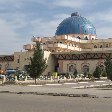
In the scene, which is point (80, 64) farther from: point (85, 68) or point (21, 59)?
point (21, 59)

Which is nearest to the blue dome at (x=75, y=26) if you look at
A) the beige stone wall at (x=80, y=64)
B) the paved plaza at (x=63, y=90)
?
the beige stone wall at (x=80, y=64)

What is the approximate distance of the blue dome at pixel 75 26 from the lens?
82.4m

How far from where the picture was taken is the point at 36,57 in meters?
37.6

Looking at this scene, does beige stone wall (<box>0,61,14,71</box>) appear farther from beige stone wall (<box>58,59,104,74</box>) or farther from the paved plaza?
the paved plaza

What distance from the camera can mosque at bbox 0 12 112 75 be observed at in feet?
218

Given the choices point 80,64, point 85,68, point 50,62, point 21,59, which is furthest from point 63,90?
point 21,59

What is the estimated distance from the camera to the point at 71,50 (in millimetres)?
74750

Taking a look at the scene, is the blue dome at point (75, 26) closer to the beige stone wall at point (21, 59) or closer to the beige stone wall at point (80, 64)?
the beige stone wall at point (80, 64)

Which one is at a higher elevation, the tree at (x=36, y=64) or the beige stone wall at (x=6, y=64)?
the beige stone wall at (x=6, y=64)

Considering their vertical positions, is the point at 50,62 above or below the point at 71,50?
below

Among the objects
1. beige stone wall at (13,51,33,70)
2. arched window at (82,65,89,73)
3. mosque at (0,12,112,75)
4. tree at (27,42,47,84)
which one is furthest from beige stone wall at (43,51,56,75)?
tree at (27,42,47,84)

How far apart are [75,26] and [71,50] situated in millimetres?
9582

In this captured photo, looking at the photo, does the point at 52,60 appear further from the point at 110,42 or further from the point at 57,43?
the point at 110,42

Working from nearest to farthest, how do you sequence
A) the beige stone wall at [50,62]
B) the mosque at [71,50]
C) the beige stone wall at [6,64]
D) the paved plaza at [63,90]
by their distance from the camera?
1. the paved plaza at [63,90]
2. the mosque at [71,50]
3. the beige stone wall at [50,62]
4. the beige stone wall at [6,64]
